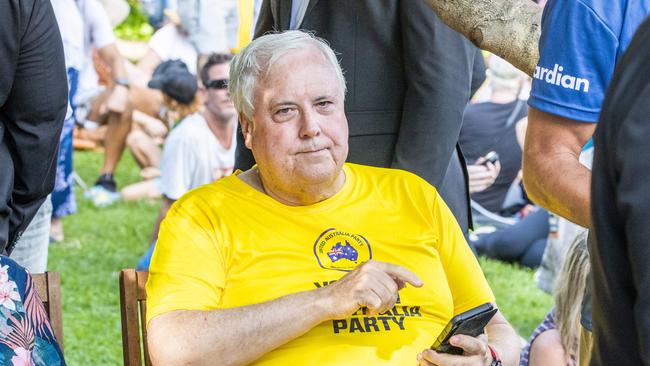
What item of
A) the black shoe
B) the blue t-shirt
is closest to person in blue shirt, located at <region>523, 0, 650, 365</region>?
the blue t-shirt

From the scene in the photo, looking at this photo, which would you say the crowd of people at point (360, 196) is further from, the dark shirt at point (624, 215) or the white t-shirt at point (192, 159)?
the white t-shirt at point (192, 159)

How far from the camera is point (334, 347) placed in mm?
2645

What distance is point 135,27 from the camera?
15508 millimetres

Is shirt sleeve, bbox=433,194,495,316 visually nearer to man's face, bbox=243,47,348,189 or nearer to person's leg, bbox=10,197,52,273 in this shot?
man's face, bbox=243,47,348,189

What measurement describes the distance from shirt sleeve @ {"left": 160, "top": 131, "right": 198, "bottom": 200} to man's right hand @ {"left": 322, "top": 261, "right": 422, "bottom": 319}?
506 centimetres

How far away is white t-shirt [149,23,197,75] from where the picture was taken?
960cm

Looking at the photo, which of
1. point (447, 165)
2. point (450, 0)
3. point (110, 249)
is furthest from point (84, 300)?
point (450, 0)

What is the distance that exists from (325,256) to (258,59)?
0.53 m

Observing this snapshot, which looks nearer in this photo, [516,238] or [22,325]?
[22,325]

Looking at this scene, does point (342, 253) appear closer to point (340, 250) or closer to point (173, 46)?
point (340, 250)

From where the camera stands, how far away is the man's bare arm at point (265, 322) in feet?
8.29

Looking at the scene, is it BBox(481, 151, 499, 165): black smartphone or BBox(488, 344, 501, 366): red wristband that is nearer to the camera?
BBox(488, 344, 501, 366): red wristband

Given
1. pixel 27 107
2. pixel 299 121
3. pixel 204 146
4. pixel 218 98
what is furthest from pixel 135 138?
pixel 299 121

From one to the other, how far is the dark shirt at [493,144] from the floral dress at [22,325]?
5.81 meters
